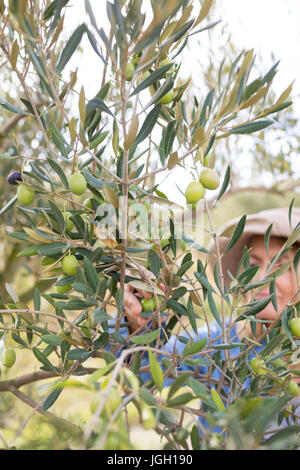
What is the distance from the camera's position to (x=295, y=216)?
1.60 meters

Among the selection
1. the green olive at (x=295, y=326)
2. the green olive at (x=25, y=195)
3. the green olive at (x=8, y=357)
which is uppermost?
the green olive at (x=25, y=195)

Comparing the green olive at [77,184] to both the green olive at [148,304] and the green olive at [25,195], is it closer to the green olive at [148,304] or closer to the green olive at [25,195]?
the green olive at [25,195]

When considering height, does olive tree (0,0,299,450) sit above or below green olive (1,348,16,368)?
above

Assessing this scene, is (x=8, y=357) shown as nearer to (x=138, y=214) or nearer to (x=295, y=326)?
(x=138, y=214)

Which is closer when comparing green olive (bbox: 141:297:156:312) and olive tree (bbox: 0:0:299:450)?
olive tree (bbox: 0:0:299:450)

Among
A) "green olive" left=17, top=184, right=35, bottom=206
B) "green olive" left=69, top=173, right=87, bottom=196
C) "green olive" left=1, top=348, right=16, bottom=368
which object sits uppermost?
"green olive" left=69, top=173, right=87, bottom=196

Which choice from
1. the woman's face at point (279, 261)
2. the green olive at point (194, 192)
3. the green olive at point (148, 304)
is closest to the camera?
the green olive at point (194, 192)

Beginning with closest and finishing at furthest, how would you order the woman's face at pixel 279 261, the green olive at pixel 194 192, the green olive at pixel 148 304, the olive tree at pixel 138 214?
1. the olive tree at pixel 138 214
2. the green olive at pixel 194 192
3. the green olive at pixel 148 304
4. the woman's face at pixel 279 261

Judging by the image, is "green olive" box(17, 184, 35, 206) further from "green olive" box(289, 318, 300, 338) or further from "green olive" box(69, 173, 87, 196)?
"green olive" box(289, 318, 300, 338)

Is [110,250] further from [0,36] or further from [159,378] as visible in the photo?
[0,36]

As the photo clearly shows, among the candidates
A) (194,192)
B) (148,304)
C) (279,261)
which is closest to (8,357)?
(148,304)

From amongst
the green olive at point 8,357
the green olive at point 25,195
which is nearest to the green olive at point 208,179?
the green olive at point 25,195

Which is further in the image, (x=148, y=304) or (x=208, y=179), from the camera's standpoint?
Answer: (x=148, y=304)

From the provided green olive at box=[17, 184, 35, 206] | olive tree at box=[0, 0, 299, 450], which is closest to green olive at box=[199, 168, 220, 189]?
olive tree at box=[0, 0, 299, 450]
